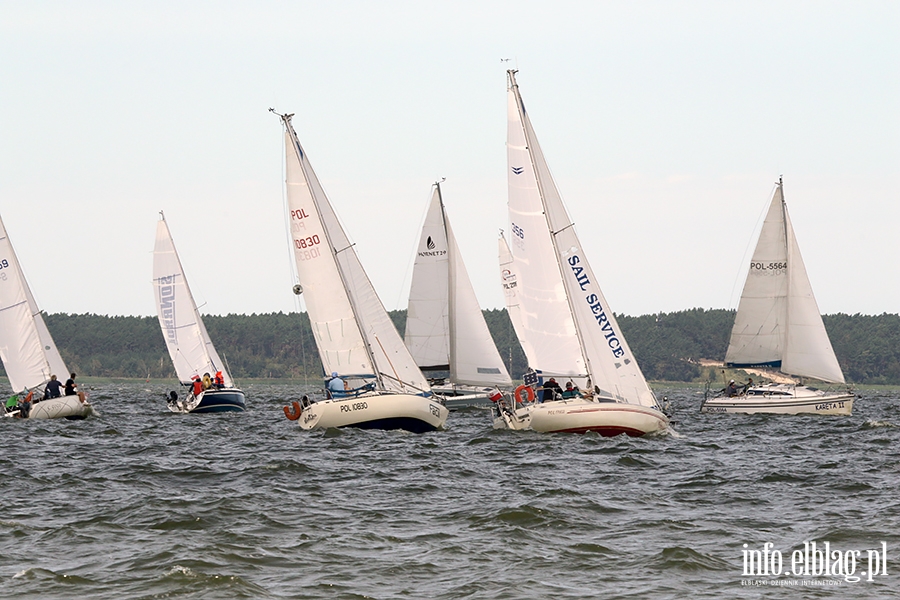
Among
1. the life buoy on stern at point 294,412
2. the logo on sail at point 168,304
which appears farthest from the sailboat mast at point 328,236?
the logo on sail at point 168,304

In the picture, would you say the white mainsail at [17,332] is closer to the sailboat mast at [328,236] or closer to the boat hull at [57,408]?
the boat hull at [57,408]

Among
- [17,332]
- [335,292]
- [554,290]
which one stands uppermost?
[335,292]

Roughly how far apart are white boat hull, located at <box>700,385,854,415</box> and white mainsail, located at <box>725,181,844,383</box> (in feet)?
5.06

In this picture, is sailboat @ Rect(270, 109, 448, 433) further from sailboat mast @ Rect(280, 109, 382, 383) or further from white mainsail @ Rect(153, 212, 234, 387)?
white mainsail @ Rect(153, 212, 234, 387)

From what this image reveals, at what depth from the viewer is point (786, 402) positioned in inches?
1790

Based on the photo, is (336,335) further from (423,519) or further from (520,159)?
(423,519)

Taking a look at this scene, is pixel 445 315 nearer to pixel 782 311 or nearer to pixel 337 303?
pixel 782 311

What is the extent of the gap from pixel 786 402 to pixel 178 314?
26965mm

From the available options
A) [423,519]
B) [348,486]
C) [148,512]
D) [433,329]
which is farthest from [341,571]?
[433,329]

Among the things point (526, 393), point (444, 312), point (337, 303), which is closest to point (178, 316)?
point (444, 312)

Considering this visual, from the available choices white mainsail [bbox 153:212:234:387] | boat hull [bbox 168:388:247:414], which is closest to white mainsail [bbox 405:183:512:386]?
boat hull [bbox 168:388:247:414]

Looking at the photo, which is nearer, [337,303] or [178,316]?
[337,303]

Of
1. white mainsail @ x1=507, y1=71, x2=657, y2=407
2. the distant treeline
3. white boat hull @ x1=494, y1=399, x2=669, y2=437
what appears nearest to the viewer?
white boat hull @ x1=494, y1=399, x2=669, y2=437

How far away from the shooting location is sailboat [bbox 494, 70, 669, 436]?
87.7 feet
